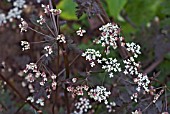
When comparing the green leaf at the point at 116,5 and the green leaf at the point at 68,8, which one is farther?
the green leaf at the point at 68,8

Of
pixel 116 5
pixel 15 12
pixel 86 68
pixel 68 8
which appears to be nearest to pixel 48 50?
pixel 86 68

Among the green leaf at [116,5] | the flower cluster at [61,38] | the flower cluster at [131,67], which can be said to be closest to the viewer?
the flower cluster at [61,38]

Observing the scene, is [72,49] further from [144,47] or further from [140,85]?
[144,47]

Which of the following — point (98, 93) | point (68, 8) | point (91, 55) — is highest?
point (68, 8)

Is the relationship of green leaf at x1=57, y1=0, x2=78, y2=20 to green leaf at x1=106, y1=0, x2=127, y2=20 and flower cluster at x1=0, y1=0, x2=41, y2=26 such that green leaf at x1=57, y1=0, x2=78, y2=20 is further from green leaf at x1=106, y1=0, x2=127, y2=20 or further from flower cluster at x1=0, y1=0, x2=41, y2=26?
flower cluster at x1=0, y1=0, x2=41, y2=26

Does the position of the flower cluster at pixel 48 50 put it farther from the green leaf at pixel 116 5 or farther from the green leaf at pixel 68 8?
the green leaf at pixel 68 8

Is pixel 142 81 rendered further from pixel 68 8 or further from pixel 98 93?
pixel 68 8

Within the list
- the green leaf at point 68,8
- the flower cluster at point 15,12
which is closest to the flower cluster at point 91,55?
the flower cluster at point 15,12

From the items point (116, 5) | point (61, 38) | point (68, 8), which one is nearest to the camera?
point (61, 38)

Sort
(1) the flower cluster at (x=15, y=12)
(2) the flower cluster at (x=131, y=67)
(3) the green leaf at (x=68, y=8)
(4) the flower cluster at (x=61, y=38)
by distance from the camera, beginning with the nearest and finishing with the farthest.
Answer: (4) the flower cluster at (x=61, y=38) < (2) the flower cluster at (x=131, y=67) < (1) the flower cluster at (x=15, y=12) < (3) the green leaf at (x=68, y=8)

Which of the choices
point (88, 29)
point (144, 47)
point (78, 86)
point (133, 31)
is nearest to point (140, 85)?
point (78, 86)

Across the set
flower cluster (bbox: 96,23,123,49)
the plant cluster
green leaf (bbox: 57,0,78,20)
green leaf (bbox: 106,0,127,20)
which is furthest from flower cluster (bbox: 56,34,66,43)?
green leaf (bbox: 57,0,78,20)

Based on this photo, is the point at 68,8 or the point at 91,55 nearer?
the point at 91,55
